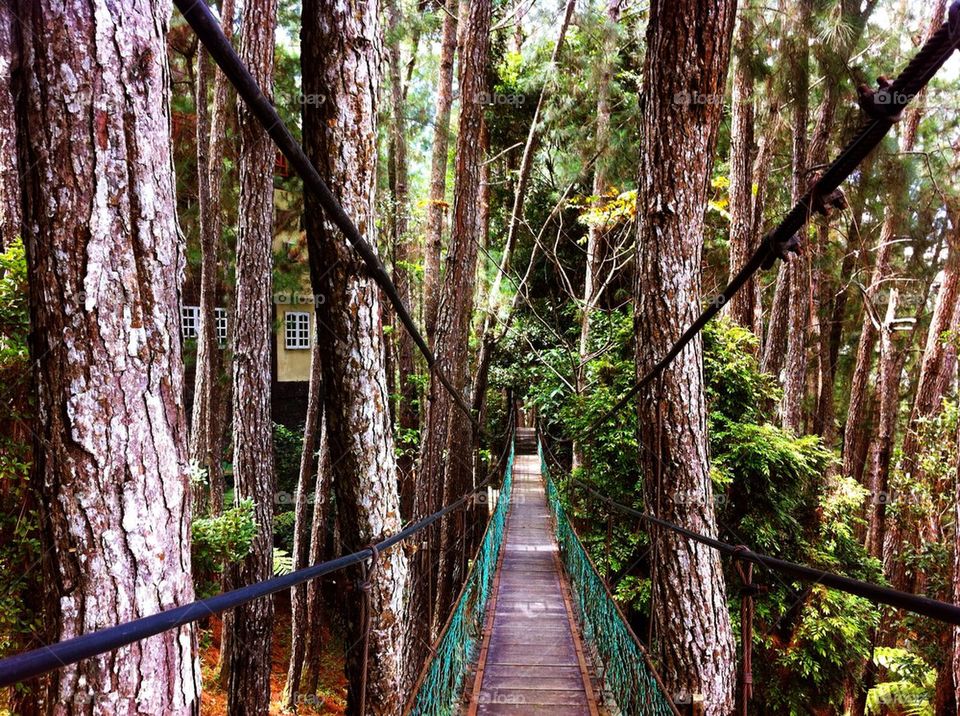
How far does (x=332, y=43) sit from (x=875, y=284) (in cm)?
826

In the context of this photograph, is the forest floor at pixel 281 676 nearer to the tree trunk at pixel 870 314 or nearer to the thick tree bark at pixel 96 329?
the thick tree bark at pixel 96 329

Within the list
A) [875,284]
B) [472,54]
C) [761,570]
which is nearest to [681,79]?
[472,54]

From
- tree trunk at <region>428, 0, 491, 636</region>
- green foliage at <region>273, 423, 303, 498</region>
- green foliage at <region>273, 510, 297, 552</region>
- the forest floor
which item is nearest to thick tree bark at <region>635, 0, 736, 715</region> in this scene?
tree trunk at <region>428, 0, 491, 636</region>

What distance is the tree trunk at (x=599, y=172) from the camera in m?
5.89

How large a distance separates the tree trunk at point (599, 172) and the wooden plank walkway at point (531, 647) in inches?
50.2

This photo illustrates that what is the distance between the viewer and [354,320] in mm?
1813

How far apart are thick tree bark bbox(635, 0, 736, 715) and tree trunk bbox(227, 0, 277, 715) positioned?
8.06ft

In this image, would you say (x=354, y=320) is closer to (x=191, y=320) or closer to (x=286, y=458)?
(x=286, y=458)

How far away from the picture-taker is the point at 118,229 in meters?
1.00

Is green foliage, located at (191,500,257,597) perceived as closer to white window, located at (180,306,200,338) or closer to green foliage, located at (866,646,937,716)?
green foliage, located at (866,646,937,716)

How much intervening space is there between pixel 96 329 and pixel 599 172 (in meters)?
6.16

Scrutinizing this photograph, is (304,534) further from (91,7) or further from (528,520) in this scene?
(91,7)
